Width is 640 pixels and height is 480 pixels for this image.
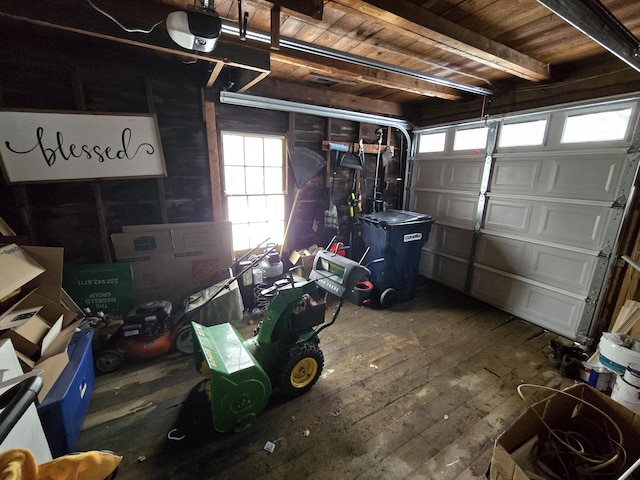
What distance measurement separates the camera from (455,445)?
66.4 inches

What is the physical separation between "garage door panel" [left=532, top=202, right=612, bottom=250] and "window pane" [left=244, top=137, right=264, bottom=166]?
10.6ft

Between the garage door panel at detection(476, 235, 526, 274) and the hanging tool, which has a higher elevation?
the hanging tool

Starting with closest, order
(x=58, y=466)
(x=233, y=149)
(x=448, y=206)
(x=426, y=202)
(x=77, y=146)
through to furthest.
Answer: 1. (x=58, y=466)
2. (x=77, y=146)
3. (x=233, y=149)
4. (x=448, y=206)
5. (x=426, y=202)

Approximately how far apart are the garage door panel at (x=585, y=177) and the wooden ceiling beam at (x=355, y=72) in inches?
56.6

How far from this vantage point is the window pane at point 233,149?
315 centimetres

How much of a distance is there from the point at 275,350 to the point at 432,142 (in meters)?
3.70

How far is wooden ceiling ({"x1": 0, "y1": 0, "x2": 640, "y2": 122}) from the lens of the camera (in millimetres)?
1562

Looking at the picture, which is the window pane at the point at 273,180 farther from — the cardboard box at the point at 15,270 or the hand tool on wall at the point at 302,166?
the cardboard box at the point at 15,270

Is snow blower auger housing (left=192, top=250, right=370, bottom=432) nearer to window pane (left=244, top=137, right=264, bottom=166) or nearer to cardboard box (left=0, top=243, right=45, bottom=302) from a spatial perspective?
cardboard box (left=0, top=243, right=45, bottom=302)

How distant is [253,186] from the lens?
3.41m

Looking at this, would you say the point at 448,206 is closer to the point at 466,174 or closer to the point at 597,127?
the point at 466,174

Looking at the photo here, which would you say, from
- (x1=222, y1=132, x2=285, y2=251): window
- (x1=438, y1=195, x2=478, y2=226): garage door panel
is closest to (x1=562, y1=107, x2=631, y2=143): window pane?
(x1=438, y1=195, x2=478, y2=226): garage door panel

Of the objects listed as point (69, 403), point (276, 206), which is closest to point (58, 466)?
point (69, 403)

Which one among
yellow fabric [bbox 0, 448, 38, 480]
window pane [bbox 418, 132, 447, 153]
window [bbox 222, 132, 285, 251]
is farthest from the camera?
window pane [bbox 418, 132, 447, 153]
